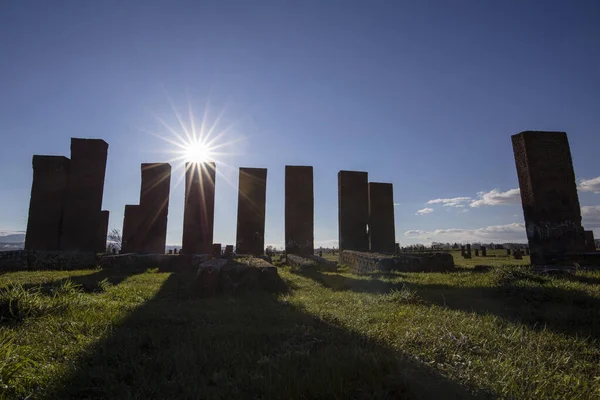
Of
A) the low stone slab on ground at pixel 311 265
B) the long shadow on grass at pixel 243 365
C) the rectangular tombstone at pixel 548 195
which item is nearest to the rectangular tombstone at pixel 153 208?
the low stone slab on ground at pixel 311 265

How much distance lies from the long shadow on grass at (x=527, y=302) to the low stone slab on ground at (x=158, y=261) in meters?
5.24

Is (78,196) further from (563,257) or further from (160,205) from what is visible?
(563,257)

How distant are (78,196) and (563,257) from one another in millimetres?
15253

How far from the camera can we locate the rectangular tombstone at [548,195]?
9.12 m

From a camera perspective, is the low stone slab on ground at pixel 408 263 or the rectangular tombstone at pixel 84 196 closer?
the low stone slab on ground at pixel 408 263

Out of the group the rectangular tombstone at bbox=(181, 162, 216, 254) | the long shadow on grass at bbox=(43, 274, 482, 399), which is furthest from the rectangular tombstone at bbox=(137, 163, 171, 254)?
the long shadow on grass at bbox=(43, 274, 482, 399)

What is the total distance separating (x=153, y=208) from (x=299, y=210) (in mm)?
5449

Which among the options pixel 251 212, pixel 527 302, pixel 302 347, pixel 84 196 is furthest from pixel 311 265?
pixel 84 196

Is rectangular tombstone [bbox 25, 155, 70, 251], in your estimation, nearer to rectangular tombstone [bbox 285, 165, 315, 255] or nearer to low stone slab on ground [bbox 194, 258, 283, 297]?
rectangular tombstone [bbox 285, 165, 315, 255]

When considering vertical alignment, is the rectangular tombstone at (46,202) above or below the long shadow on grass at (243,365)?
above

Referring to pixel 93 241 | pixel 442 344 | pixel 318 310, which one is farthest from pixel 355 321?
pixel 93 241

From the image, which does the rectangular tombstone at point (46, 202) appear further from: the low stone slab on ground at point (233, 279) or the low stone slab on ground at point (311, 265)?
the low stone slab on ground at point (233, 279)

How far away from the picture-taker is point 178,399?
169 cm

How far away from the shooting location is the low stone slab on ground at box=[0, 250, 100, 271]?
9.05 meters
